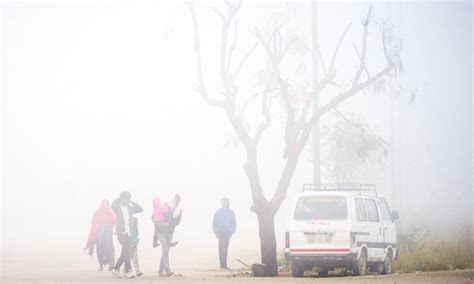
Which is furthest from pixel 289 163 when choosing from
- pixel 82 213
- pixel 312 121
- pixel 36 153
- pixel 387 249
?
pixel 36 153

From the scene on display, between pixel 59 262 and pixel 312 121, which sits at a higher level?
pixel 312 121

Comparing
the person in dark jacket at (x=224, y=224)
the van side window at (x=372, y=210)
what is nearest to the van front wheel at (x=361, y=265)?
the van side window at (x=372, y=210)

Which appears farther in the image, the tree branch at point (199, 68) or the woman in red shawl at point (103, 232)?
the tree branch at point (199, 68)

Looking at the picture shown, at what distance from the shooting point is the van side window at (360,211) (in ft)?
93.4

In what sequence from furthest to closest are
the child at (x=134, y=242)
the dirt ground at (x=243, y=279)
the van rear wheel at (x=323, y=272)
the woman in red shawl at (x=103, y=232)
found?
the van rear wheel at (x=323, y=272) → the woman in red shawl at (x=103, y=232) → the child at (x=134, y=242) → the dirt ground at (x=243, y=279)

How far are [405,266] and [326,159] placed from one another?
21.1 meters

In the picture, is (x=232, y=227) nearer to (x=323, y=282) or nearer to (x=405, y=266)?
(x=405, y=266)

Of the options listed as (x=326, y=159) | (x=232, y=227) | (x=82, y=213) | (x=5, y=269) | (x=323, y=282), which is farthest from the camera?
(x=82, y=213)

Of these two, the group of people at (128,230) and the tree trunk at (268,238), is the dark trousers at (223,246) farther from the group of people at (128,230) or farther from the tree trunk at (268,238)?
the group of people at (128,230)

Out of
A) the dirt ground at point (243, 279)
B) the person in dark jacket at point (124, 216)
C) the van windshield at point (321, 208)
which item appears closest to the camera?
the dirt ground at point (243, 279)

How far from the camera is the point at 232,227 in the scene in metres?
32.4

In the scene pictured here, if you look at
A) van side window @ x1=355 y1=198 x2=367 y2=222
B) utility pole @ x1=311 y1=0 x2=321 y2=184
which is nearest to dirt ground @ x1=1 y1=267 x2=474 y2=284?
van side window @ x1=355 y1=198 x2=367 y2=222

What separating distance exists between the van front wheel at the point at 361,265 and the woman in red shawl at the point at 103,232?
243 inches

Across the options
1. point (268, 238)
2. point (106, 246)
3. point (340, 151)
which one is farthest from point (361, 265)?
point (340, 151)
